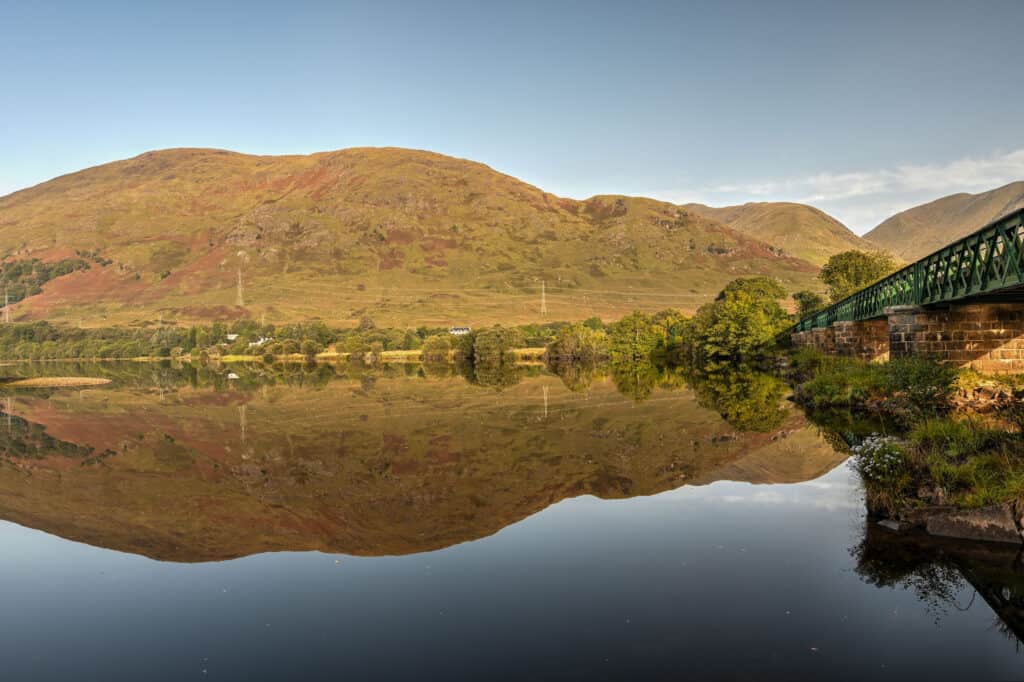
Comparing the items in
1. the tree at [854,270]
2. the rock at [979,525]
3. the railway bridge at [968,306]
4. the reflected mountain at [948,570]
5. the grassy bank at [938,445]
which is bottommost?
the reflected mountain at [948,570]

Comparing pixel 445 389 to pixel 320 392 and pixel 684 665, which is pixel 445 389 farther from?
pixel 684 665

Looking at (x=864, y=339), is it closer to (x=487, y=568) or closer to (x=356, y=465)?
(x=356, y=465)

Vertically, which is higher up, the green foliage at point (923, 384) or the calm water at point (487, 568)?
the green foliage at point (923, 384)

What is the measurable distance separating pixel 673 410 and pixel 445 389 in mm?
24996

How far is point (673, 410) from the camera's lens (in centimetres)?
3972

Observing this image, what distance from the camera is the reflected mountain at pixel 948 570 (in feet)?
36.6

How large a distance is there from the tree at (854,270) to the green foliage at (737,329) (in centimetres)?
1904

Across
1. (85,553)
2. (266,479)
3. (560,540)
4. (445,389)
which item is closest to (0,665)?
(85,553)

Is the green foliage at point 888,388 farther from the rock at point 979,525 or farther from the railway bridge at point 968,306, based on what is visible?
the rock at point 979,525

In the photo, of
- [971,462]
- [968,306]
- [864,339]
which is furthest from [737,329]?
[971,462]

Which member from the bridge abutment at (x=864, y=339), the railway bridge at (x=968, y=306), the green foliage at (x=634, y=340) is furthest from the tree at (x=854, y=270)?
the railway bridge at (x=968, y=306)

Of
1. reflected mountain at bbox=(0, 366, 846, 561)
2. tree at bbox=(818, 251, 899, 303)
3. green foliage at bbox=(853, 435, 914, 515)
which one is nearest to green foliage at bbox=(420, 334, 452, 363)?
tree at bbox=(818, 251, 899, 303)

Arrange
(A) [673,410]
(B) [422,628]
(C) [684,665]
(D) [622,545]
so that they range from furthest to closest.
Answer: (A) [673,410] < (D) [622,545] < (B) [422,628] < (C) [684,665]

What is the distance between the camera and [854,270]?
349 ft
